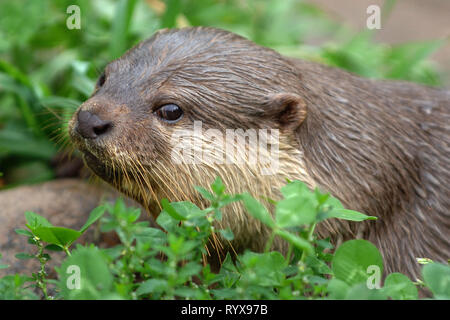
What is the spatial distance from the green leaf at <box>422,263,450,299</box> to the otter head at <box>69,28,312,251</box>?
75cm

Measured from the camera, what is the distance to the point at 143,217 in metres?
3.14

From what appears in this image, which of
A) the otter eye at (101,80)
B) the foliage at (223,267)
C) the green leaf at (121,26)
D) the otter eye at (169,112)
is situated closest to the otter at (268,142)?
the otter eye at (169,112)

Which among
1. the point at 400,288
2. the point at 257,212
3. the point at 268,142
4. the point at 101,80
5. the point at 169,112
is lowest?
the point at 400,288

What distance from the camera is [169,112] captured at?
257 cm

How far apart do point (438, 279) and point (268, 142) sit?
923mm

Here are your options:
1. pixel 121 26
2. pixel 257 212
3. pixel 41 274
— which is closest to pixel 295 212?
pixel 257 212

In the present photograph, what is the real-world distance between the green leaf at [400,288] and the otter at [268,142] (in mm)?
556

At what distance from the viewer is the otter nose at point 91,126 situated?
96.7 inches

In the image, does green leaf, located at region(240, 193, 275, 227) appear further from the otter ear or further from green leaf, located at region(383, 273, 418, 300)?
the otter ear

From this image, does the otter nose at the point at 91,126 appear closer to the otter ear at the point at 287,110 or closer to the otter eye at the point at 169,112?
the otter eye at the point at 169,112

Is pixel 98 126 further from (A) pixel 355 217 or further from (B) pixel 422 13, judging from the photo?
(B) pixel 422 13

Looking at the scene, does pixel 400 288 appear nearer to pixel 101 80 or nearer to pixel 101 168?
pixel 101 168
